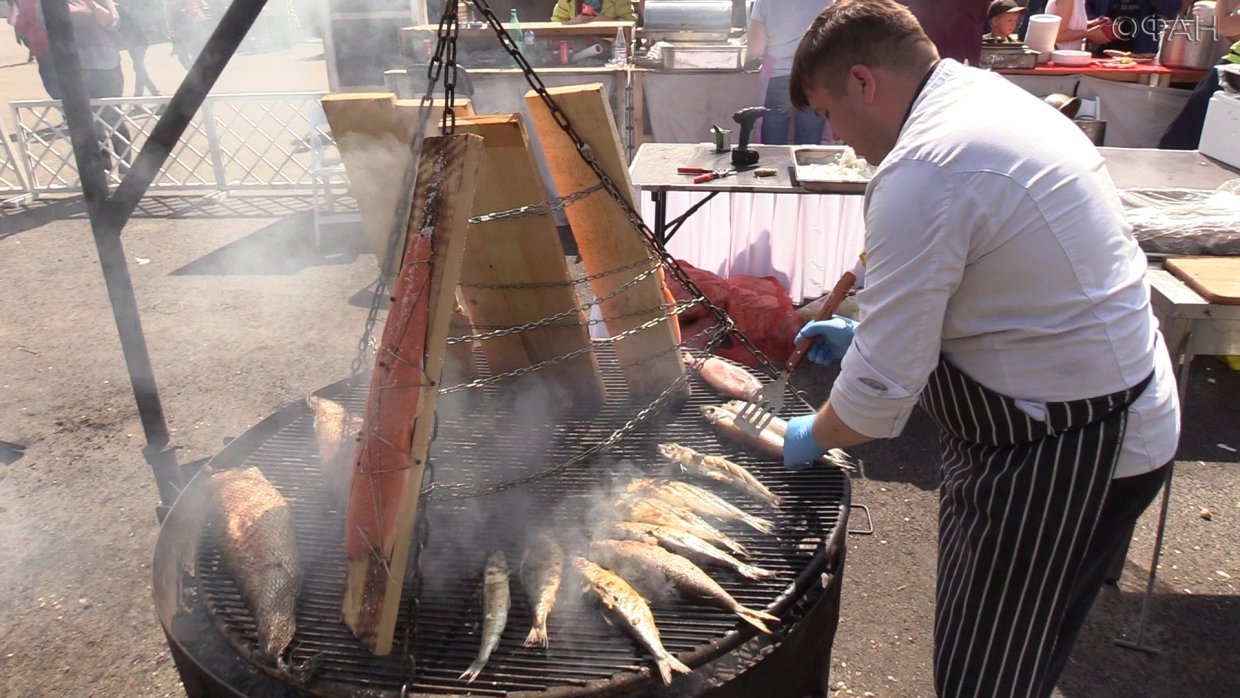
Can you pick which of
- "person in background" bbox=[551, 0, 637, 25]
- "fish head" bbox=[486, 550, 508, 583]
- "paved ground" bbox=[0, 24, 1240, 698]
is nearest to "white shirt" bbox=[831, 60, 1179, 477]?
"fish head" bbox=[486, 550, 508, 583]

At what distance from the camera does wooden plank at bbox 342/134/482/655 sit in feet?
7.07

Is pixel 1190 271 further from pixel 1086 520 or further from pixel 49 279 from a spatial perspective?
pixel 49 279

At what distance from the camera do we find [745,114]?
6133 mm

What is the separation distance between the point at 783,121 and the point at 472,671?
7.23m

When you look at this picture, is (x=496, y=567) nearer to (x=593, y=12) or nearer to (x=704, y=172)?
(x=704, y=172)

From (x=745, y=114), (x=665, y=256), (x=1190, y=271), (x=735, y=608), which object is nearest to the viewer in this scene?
(x=735, y=608)

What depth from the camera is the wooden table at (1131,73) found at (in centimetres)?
849

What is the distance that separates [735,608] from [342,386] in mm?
2115

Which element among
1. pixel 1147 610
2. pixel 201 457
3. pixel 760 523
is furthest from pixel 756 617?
pixel 201 457

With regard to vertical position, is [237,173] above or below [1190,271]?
below

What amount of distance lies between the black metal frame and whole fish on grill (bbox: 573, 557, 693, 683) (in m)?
2.18

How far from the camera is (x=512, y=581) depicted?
2572 mm

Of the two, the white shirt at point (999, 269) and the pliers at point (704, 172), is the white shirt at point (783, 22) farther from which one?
the white shirt at point (999, 269)

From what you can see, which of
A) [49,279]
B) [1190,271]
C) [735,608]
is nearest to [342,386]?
[735,608]
